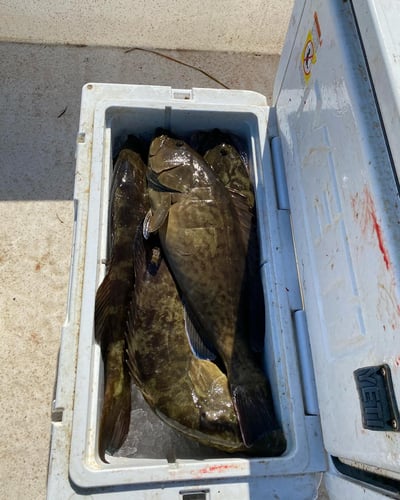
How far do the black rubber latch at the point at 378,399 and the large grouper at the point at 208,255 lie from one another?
53 centimetres

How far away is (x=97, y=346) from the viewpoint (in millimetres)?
1581

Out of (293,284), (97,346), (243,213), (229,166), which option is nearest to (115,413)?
(97,346)

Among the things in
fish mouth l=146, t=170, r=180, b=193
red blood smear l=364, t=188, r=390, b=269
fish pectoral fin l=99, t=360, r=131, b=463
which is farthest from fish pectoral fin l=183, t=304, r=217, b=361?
red blood smear l=364, t=188, r=390, b=269

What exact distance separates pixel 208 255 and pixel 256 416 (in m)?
0.62

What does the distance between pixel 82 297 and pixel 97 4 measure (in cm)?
221

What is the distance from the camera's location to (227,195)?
1857mm

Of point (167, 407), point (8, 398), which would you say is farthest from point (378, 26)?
point (8, 398)

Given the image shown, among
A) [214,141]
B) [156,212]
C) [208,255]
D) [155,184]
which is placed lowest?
[208,255]

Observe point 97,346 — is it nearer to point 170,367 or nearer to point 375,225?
point 170,367

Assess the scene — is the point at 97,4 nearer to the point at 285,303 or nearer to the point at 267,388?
the point at 285,303

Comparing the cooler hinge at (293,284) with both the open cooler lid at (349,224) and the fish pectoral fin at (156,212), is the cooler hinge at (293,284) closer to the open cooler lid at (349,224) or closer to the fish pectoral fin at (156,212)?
the open cooler lid at (349,224)

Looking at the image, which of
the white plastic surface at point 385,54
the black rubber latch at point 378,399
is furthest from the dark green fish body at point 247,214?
the white plastic surface at point 385,54

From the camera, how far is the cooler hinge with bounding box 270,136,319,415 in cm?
148

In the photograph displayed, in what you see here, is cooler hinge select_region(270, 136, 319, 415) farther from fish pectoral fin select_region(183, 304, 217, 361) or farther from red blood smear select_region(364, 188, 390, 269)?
red blood smear select_region(364, 188, 390, 269)
